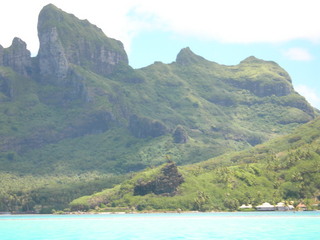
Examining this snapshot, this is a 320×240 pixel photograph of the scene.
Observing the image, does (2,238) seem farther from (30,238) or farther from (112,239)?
(112,239)

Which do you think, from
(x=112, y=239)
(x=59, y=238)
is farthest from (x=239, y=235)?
(x=59, y=238)

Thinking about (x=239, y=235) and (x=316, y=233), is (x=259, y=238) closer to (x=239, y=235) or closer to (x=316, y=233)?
(x=239, y=235)

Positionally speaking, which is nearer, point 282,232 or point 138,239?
point 138,239

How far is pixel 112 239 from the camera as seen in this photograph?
13400 centimetres

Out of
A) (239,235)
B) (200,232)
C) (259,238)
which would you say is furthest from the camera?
(200,232)

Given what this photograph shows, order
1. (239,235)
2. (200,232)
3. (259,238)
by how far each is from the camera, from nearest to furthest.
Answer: (259,238) → (239,235) → (200,232)

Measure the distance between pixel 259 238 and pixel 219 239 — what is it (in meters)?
9.16

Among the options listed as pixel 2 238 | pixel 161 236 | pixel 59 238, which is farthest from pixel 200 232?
pixel 2 238

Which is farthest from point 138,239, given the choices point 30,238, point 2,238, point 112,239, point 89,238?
point 2,238

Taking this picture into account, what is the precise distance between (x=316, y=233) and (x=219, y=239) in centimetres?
2720

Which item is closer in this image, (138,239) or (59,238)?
(138,239)

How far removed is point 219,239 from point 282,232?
74.2 ft

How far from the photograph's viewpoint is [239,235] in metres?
134

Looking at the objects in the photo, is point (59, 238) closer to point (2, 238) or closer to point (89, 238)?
point (89, 238)
